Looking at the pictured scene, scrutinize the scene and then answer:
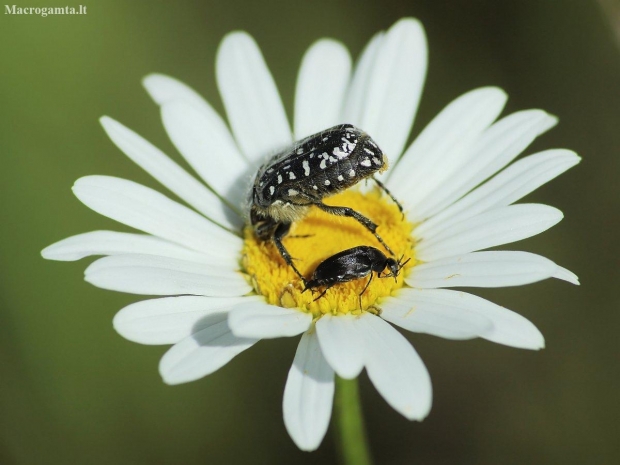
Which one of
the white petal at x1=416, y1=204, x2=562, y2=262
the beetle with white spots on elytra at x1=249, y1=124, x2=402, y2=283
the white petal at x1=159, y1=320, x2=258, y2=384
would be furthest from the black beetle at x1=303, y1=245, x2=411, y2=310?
the white petal at x1=159, y1=320, x2=258, y2=384

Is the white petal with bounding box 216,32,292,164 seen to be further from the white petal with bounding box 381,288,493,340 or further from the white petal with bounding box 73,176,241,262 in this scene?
the white petal with bounding box 381,288,493,340

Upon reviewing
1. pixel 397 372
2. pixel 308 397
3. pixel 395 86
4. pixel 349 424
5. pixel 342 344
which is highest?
pixel 395 86

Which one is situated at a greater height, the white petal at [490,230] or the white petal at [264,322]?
the white petal at [490,230]

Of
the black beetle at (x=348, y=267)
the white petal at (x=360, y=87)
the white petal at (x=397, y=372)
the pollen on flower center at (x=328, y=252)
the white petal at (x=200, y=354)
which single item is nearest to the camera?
the white petal at (x=397, y=372)

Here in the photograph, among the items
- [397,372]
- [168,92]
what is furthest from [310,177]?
[168,92]

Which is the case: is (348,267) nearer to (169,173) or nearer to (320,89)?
(169,173)

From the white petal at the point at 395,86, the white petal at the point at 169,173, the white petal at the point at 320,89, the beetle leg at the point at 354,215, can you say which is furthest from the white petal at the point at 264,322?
the white petal at the point at 320,89

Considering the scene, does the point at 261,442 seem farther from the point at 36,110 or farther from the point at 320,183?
the point at 36,110

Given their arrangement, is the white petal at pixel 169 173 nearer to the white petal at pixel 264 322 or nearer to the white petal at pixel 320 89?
the white petal at pixel 320 89
